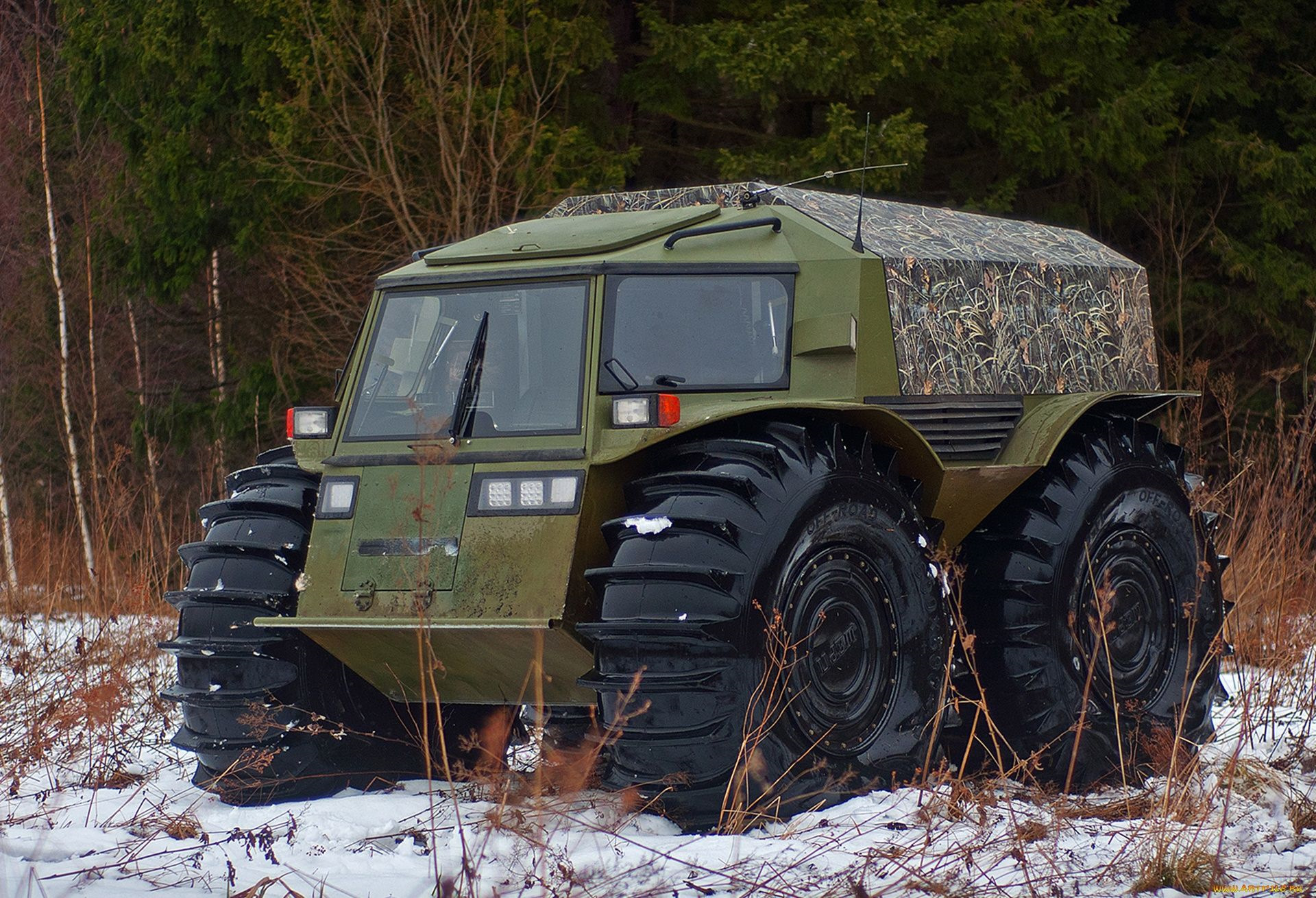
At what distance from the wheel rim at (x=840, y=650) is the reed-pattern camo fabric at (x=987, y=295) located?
112 cm

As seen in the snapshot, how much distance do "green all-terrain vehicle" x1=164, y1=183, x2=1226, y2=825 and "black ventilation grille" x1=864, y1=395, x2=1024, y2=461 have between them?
2 centimetres

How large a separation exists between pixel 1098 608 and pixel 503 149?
831 cm

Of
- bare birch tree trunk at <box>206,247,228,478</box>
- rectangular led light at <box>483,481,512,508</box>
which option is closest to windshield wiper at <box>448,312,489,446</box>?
rectangular led light at <box>483,481,512,508</box>

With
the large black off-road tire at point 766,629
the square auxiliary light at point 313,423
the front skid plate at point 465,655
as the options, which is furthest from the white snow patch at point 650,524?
the square auxiliary light at point 313,423

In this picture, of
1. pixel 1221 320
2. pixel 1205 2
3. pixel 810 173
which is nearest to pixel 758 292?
pixel 810 173

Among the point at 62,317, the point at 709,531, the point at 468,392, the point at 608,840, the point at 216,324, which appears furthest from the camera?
the point at 216,324

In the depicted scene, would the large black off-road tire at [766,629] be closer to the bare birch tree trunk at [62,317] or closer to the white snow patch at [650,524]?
the white snow patch at [650,524]

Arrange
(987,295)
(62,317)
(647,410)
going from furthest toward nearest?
(62,317) < (987,295) < (647,410)

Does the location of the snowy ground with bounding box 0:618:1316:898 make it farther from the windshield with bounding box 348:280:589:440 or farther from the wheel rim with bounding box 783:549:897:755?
the windshield with bounding box 348:280:589:440

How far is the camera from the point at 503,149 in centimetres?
1348

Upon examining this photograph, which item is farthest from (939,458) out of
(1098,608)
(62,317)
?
(62,317)

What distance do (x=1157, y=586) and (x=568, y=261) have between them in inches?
117

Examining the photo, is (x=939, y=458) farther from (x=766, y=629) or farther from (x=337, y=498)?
(x=337, y=498)

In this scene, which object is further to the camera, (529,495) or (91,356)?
(91,356)
